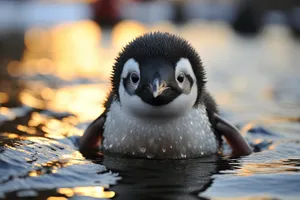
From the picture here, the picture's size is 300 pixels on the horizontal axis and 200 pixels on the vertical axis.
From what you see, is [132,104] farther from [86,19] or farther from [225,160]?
[86,19]

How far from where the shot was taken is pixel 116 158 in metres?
5.34

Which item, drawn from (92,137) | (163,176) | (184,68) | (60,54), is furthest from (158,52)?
(60,54)

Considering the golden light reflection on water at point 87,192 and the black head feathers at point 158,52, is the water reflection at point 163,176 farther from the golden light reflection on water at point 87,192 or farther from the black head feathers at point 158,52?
the black head feathers at point 158,52

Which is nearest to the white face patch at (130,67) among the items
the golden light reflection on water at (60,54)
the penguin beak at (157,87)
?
the penguin beak at (157,87)

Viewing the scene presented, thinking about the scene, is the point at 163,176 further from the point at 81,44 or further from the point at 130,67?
the point at 81,44

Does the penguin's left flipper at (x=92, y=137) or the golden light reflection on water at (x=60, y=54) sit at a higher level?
the golden light reflection on water at (x=60, y=54)

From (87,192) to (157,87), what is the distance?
36.4 inches

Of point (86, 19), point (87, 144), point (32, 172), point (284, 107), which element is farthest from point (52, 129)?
point (86, 19)

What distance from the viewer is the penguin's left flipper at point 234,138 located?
577cm

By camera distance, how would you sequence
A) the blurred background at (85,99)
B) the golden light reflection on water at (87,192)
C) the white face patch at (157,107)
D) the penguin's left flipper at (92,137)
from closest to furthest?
the golden light reflection on water at (87,192)
the blurred background at (85,99)
the white face patch at (157,107)
the penguin's left flipper at (92,137)

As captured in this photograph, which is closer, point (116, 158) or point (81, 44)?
point (116, 158)

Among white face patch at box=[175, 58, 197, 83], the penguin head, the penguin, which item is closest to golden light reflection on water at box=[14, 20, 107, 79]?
the penguin

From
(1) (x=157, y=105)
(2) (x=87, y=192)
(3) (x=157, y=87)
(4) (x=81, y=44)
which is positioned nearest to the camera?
(2) (x=87, y=192)

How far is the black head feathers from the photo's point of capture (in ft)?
16.5
